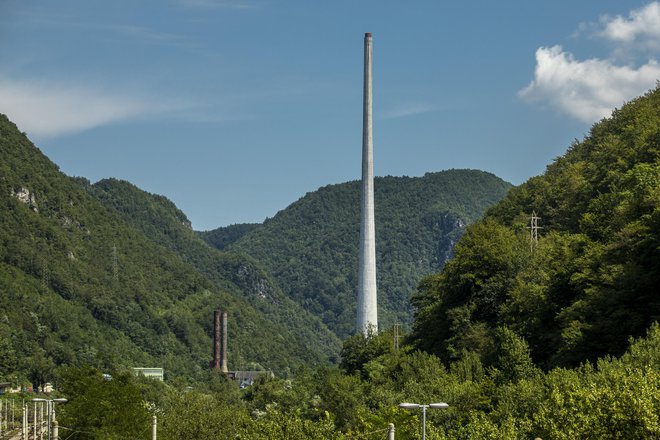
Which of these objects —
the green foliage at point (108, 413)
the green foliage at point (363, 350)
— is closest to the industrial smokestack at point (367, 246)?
the green foliage at point (363, 350)

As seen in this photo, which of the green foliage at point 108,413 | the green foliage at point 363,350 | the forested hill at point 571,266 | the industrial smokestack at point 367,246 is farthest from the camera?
the industrial smokestack at point 367,246

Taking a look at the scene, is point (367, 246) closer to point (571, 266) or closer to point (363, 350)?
point (363, 350)

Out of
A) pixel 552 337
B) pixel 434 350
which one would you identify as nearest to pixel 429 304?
pixel 434 350

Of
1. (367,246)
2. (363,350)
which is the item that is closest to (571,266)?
(363,350)

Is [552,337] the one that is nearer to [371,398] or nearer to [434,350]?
[371,398]

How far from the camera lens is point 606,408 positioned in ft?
145

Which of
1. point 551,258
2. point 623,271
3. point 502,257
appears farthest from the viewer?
point 502,257

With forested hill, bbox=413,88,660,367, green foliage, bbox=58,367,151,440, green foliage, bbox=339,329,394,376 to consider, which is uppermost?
forested hill, bbox=413,88,660,367

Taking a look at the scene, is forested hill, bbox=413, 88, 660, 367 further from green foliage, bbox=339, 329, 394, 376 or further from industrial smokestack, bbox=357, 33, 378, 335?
industrial smokestack, bbox=357, 33, 378, 335

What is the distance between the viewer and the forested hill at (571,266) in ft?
231

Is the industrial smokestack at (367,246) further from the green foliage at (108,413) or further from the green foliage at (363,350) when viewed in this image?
the green foliage at (108,413)

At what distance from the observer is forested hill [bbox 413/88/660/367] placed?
7038 cm

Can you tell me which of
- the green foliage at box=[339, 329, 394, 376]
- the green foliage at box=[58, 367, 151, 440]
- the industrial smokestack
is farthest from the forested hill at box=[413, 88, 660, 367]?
the green foliage at box=[58, 367, 151, 440]

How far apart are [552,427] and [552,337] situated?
32.2m
